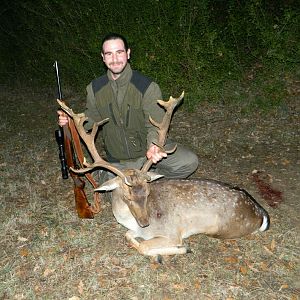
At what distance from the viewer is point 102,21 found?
9289 mm

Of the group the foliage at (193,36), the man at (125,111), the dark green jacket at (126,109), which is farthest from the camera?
the foliage at (193,36)

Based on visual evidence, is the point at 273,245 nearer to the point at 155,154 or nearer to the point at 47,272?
the point at 155,154

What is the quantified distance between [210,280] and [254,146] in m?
3.49

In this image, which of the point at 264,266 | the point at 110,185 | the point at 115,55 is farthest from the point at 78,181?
the point at 264,266

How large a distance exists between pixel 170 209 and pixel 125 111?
4.67 feet

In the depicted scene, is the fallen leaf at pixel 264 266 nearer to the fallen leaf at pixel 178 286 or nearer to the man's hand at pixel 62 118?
the fallen leaf at pixel 178 286

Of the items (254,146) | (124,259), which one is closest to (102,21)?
(254,146)

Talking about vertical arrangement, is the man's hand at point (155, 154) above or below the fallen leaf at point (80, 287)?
above

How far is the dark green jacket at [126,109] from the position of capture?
5.00 meters

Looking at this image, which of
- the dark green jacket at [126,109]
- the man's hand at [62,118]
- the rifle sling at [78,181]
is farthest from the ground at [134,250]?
the man's hand at [62,118]

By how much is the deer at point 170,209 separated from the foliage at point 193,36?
4.39m

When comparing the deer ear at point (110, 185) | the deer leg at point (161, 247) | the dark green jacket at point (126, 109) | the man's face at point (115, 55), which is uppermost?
the man's face at point (115, 55)

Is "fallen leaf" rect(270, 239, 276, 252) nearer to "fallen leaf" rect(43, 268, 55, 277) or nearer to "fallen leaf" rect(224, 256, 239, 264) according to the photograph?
"fallen leaf" rect(224, 256, 239, 264)

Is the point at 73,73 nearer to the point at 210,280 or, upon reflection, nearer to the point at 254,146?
the point at 254,146
